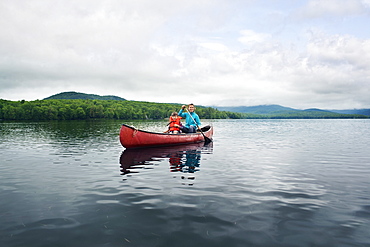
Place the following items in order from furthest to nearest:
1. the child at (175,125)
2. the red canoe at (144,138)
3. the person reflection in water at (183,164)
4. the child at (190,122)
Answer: the child at (190,122) < the child at (175,125) < the red canoe at (144,138) < the person reflection in water at (183,164)

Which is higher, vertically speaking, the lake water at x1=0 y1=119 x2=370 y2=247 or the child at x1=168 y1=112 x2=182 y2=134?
the child at x1=168 y1=112 x2=182 y2=134

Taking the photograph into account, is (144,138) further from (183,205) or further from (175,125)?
(183,205)

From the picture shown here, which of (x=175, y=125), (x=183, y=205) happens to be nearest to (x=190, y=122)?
(x=175, y=125)

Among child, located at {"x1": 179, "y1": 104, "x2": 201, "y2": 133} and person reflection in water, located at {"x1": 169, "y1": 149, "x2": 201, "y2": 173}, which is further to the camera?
child, located at {"x1": 179, "y1": 104, "x2": 201, "y2": 133}

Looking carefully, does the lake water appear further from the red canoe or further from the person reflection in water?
the red canoe

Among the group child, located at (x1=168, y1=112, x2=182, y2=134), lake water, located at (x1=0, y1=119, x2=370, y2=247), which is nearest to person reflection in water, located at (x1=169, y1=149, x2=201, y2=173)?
lake water, located at (x1=0, y1=119, x2=370, y2=247)

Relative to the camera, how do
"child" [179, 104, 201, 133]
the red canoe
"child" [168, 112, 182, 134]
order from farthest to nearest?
1. "child" [179, 104, 201, 133]
2. "child" [168, 112, 182, 134]
3. the red canoe

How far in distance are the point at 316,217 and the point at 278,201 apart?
127cm

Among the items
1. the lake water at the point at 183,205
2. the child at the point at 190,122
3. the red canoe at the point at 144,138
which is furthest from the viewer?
the child at the point at 190,122

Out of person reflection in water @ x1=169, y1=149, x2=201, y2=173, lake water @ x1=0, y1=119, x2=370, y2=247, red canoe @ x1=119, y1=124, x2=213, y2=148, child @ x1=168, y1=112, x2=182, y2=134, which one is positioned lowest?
person reflection in water @ x1=169, y1=149, x2=201, y2=173

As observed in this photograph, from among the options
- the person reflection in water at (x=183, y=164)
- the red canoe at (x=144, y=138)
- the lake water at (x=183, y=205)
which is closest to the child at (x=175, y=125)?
the red canoe at (x=144, y=138)

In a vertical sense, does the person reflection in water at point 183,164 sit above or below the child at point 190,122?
below

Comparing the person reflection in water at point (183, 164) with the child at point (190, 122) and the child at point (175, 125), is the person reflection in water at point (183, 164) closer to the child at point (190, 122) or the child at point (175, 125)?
the child at point (175, 125)

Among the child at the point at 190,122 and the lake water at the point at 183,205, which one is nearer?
the lake water at the point at 183,205
